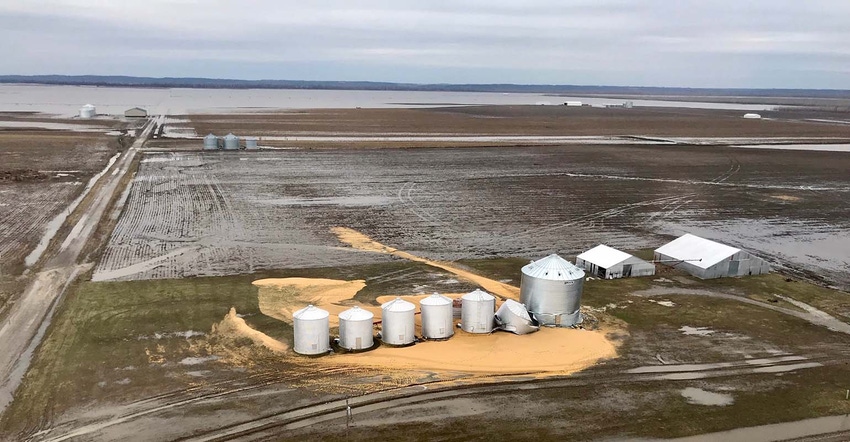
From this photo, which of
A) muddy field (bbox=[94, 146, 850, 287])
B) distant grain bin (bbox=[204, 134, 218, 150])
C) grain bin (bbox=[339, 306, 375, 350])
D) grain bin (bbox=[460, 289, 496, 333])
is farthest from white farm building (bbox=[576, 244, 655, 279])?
distant grain bin (bbox=[204, 134, 218, 150])

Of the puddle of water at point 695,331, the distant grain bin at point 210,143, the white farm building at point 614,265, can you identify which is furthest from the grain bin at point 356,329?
the distant grain bin at point 210,143

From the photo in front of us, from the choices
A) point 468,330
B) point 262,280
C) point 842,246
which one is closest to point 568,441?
point 468,330

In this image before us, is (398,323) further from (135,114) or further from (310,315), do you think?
(135,114)

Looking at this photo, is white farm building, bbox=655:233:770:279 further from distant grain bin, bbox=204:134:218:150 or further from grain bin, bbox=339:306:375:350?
distant grain bin, bbox=204:134:218:150

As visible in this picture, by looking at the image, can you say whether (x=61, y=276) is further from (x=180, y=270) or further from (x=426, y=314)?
(x=426, y=314)

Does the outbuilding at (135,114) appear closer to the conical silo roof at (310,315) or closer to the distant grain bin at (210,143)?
A: the distant grain bin at (210,143)

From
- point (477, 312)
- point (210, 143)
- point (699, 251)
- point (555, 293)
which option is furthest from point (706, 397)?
point (210, 143)
